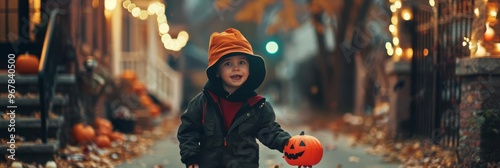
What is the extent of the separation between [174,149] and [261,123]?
7.25m

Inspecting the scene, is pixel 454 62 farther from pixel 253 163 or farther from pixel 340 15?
pixel 340 15

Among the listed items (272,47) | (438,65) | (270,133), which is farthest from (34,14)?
(270,133)

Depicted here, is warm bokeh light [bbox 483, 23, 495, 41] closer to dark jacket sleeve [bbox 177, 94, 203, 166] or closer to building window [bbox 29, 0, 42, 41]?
dark jacket sleeve [bbox 177, 94, 203, 166]

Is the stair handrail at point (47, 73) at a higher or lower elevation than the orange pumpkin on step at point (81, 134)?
higher

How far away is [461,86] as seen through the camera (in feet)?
31.0

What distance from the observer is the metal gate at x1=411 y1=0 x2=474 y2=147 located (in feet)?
33.2

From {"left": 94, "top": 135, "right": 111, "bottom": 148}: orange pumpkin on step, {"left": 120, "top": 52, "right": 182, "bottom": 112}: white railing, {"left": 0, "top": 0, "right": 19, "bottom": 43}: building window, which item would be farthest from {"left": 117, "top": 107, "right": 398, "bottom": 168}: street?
{"left": 120, "top": 52, "right": 182, "bottom": 112}: white railing

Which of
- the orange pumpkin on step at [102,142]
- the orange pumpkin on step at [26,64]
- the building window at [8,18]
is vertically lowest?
the orange pumpkin on step at [102,142]

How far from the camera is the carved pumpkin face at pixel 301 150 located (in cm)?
570

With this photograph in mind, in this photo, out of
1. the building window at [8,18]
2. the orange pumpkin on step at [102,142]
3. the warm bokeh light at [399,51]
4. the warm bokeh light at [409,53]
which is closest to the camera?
the orange pumpkin on step at [102,142]

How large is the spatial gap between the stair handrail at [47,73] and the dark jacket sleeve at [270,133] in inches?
162

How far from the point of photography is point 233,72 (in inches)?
226

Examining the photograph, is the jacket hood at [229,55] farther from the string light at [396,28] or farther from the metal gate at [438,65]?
the string light at [396,28]

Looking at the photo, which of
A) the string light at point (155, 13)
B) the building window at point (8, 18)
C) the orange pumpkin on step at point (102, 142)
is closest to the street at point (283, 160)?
the orange pumpkin on step at point (102, 142)
